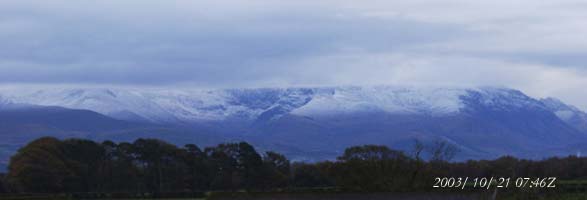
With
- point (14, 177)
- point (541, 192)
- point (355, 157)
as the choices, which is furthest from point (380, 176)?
point (541, 192)

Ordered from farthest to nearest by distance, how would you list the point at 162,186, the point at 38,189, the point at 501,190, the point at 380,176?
the point at 162,186
the point at 38,189
the point at 380,176
the point at 501,190

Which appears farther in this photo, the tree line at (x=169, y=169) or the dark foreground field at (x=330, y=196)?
the tree line at (x=169, y=169)

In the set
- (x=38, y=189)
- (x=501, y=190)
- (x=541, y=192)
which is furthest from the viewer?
(x=38, y=189)

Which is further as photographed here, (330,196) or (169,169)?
(169,169)

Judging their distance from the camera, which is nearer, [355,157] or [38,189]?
[355,157]

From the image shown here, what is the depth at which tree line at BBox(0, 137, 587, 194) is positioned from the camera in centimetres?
10831

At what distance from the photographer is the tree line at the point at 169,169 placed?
4264 inches

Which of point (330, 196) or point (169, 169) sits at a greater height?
point (169, 169)

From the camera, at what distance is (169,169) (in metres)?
123

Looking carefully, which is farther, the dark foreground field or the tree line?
the tree line

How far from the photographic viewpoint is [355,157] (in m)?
96.8

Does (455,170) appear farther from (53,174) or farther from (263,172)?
(53,174)

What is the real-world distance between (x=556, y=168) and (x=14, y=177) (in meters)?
55.3

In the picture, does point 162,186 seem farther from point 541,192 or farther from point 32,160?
point 541,192
